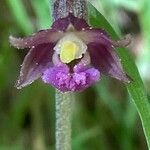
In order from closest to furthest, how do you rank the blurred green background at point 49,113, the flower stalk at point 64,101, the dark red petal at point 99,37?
the dark red petal at point 99,37 → the flower stalk at point 64,101 → the blurred green background at point 49,113

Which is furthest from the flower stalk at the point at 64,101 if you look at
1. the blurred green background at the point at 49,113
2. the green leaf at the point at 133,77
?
the blurred green background at the point at 49,113

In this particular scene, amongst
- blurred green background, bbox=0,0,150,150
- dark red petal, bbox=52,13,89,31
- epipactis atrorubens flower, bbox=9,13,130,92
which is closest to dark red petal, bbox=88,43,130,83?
epipactis atrorubens flower, bbox=9,13,130,92

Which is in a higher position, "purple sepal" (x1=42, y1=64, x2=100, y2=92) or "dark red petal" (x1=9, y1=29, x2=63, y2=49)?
"dark red petal" (x1=9, y1=29, x2=63, y2=49)

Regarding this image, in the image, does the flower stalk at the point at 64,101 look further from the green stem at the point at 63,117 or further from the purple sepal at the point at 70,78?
the purple sepal at the point at 70,78

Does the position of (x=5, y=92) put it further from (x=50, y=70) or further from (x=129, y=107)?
(x=50, y=70)

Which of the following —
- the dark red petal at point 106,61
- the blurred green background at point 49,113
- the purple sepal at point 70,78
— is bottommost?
the purple sepal at point 70,78

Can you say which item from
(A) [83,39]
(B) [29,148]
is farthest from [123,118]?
(A) [83,39]

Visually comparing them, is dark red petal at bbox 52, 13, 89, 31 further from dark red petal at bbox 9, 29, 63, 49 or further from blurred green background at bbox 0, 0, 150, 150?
blurred green background at bbox 0, 0, 150, 150

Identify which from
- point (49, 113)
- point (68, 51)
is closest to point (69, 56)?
point (68, 51)

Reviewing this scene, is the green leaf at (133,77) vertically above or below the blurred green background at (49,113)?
below

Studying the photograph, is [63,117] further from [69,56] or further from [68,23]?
[68,23]
